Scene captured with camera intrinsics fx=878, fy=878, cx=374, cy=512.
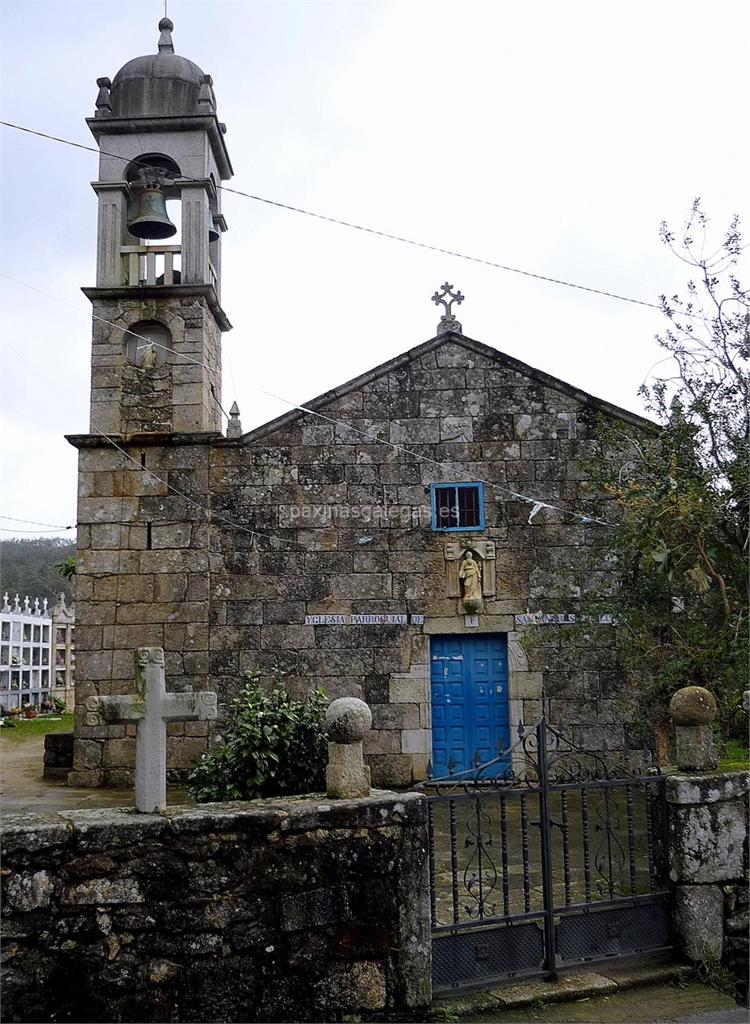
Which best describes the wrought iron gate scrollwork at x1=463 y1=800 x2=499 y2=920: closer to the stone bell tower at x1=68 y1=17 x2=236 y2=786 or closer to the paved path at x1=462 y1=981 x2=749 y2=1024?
the paved path at x1=462 y1=981 x2=749 y2=1024

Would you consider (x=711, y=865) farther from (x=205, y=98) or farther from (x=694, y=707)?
(x=205, y=98)

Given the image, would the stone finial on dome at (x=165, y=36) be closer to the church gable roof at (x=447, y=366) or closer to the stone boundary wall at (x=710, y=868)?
the church gable roof at (x=447, y=366)

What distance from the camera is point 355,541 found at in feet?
35.6

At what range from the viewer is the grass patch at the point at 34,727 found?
56.7ft

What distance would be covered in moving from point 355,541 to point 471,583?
4.96ft

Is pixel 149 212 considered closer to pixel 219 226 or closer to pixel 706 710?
pixel 219 226

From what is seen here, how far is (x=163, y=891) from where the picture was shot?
402cm

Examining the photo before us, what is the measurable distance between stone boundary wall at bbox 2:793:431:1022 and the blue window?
663cm

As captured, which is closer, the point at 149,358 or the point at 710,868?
the point at 710,868

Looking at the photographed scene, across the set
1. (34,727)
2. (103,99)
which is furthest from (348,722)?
(34,727)

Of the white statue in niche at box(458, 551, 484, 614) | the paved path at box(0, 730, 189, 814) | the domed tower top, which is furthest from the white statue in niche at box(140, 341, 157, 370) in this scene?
the paved path at box(0, 730, 189, 814)

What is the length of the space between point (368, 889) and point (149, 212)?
9.45 meters

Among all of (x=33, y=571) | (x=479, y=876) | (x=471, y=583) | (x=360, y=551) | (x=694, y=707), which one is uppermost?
(x=33, y=571)

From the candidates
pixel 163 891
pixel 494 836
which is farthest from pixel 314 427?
pixel 163 891
